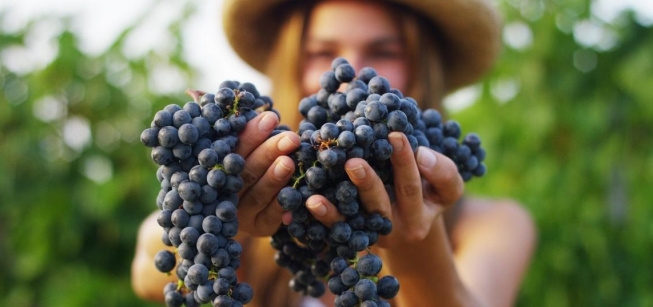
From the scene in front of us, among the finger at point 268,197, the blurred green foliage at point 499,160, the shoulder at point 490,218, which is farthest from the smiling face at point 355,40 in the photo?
the blurred green foliage at point 499,160

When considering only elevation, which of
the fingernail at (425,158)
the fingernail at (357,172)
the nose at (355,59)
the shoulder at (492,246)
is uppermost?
the nose at (355,59)

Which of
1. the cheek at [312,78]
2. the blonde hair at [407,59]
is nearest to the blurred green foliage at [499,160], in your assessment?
the blonde hair at [407,59]

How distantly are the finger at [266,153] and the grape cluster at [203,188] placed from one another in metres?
0.04

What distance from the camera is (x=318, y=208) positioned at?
993 millimetres

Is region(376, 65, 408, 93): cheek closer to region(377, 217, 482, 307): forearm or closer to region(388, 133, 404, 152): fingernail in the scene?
region(377, 217, 482, 307): forearm

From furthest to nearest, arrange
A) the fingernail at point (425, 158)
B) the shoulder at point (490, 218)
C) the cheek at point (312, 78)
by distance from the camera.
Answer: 1. the shoulder at point (490, 218)
2. the cheek at point (312, 78)
3. the fingernail at point (425, 158)

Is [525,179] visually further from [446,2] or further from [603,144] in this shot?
[446,2]

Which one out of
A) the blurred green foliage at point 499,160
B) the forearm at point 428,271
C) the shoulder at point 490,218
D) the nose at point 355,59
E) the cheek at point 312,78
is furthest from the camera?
the blurred green foliage at point 499,160

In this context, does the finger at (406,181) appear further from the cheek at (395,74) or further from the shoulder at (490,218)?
the shoulder at (490,218)

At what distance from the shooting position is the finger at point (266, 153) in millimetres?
1019

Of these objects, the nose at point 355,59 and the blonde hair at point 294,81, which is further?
the blonde hair at point 294,81

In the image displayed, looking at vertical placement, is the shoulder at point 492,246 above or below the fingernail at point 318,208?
above

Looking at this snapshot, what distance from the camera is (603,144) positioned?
272 centimetres

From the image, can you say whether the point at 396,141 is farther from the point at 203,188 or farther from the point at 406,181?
the point at 203,188
